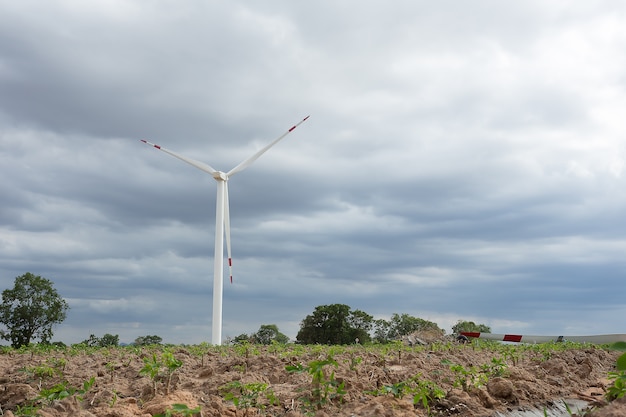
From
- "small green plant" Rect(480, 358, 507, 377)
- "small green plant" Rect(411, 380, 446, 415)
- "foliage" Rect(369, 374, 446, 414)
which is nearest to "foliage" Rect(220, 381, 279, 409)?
"foliage" Rect(369, 374, 446, 414)

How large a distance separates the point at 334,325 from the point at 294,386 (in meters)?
29.9

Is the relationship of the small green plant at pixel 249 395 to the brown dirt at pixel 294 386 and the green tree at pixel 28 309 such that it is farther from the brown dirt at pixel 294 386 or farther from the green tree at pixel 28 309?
the green tree at pixel 28 309

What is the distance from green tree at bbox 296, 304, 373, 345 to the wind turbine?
558 cm

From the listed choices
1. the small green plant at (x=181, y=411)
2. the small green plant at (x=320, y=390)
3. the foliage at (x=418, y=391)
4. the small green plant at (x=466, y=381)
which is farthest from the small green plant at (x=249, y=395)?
the small green plant at (x=466, y=381)

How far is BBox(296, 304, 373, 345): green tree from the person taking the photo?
130 feet

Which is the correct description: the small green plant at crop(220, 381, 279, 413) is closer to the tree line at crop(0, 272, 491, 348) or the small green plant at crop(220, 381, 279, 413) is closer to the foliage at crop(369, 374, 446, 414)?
the foliage at crop(369, 374, 446, 414)

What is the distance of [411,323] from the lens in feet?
138

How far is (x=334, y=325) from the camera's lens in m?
39.8

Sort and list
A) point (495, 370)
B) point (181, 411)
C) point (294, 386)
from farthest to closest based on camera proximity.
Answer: point (495, 370)
point (294, 386)
point (181, 411)

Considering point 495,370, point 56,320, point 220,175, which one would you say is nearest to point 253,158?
point 220,175

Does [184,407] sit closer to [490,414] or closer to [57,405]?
[57,405]

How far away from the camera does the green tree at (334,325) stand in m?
39.6

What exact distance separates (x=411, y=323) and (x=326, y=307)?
21.4ft

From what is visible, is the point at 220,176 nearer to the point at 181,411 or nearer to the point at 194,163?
the point at 194,163
